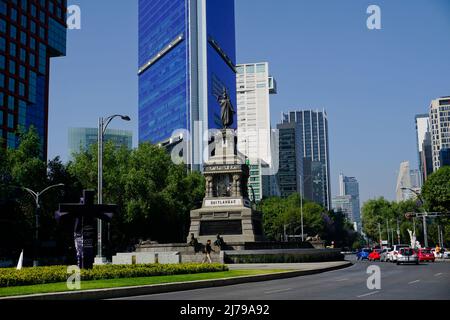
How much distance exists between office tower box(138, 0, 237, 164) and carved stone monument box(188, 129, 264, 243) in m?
87.8

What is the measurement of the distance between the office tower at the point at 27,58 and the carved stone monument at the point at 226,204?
5322 cm

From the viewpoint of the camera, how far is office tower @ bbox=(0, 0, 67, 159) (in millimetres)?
92000

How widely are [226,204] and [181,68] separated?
321ft

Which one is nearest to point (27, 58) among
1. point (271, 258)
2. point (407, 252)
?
point (271, 258)

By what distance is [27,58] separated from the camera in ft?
323

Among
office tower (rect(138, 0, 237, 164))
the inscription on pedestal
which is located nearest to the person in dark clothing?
the inscription on pedestal

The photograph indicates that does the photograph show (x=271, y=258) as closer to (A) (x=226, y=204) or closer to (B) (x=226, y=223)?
(B) (x=226, y=223)

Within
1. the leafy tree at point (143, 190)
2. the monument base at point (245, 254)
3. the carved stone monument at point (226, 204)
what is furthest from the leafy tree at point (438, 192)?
the carved stone monument at point (226, 204)

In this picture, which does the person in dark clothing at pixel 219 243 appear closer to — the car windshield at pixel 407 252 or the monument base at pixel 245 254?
the monument base at pixel 245 254

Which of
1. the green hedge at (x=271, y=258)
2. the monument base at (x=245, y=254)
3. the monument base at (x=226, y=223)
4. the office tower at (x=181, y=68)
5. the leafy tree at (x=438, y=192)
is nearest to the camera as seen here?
the monument base at (x=245, y=254)

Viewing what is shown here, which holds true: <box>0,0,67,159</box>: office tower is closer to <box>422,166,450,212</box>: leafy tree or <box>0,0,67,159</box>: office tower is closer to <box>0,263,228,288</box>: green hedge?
<box>422,166,450,212</box>: leafy tree

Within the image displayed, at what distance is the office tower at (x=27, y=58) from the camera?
9200 centimetres
